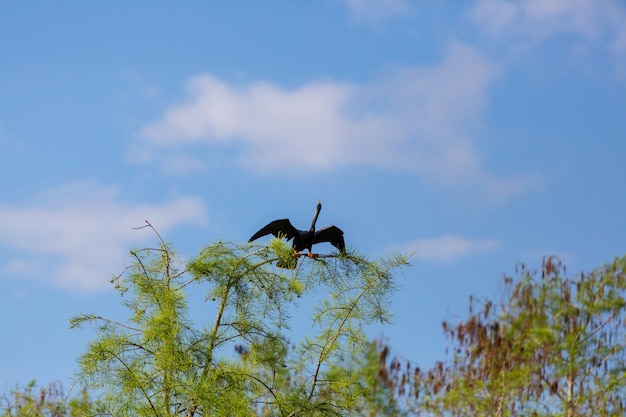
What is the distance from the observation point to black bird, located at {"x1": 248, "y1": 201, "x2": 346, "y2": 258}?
20.7 feet

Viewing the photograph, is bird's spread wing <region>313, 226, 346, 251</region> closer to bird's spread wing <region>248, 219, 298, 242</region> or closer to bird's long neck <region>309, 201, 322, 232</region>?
bird's long neck <region>309, 201, 322, 232</region>

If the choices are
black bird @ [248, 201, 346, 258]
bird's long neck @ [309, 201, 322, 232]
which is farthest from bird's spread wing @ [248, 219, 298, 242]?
bird's long neck @ [309, 201, 322, 232]

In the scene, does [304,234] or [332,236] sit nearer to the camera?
[304,234]

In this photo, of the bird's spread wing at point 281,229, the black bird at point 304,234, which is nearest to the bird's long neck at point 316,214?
the black bird at point 304,234

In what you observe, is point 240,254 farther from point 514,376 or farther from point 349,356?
point 514,376

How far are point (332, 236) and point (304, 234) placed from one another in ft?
0.74

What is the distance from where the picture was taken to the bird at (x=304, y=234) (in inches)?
249

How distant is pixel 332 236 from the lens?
21.1 feet

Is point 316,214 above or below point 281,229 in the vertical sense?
above

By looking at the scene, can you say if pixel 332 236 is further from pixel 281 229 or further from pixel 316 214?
pixel 281 229

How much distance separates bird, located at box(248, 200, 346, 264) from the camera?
6.32 metres

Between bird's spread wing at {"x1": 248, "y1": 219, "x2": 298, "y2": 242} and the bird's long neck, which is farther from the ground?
the bird's long neck

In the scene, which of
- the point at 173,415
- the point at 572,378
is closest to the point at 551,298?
the point at 572,378

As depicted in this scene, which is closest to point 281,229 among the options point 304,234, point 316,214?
point 304,234
